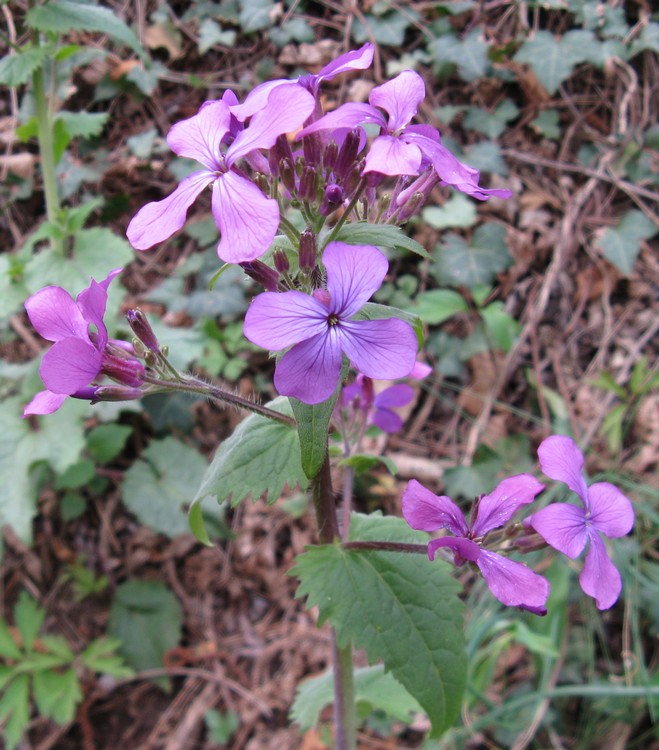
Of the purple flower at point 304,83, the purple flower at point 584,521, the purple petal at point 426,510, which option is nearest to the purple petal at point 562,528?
the purple flower at point 584,521

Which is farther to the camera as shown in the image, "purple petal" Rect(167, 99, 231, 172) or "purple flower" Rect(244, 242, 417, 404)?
"purple petal" Rect(167, 99, 231, 172)

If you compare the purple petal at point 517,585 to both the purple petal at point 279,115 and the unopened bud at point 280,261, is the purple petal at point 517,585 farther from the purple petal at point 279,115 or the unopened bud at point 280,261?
the purple petal at point 279,115

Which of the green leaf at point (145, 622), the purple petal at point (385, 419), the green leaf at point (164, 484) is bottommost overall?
the green leaf at point (145, 622)

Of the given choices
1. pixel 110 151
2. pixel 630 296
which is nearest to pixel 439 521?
pixel 630 296

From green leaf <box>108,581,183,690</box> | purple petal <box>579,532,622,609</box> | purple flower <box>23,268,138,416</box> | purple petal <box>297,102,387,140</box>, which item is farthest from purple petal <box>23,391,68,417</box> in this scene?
green leaf <box>108,581,183,690</box>

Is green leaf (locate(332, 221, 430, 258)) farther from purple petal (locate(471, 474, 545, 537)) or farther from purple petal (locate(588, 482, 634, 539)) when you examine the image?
purple petal (locate(588, 482, 634, 539))
